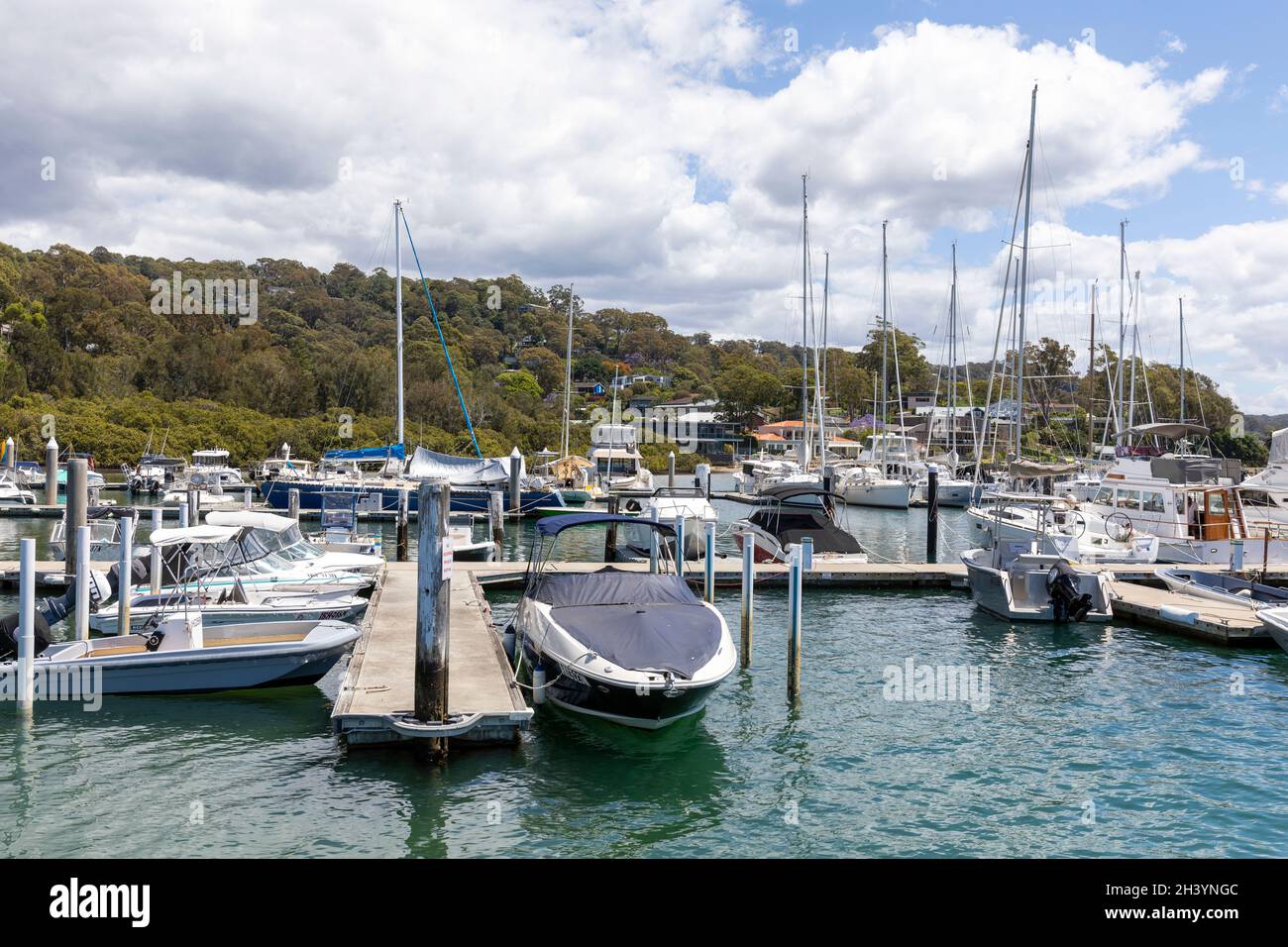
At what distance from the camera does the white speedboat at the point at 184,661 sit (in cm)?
1525

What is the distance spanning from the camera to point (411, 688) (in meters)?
13.8

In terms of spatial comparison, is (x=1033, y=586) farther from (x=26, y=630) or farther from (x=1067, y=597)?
(x=26, y=630)

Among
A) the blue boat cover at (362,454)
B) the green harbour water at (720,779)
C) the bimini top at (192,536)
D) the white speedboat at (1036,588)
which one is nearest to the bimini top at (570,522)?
the green harbour water at (720,779)

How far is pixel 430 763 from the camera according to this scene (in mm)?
12492

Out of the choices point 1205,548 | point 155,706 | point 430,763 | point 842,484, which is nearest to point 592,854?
point 430,763

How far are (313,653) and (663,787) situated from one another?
6.40 meters

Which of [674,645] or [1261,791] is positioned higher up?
[674,645]

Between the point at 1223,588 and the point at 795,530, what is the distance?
1130cm

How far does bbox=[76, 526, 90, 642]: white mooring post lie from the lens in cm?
1636

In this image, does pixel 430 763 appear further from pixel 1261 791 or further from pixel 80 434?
pixel 80 434

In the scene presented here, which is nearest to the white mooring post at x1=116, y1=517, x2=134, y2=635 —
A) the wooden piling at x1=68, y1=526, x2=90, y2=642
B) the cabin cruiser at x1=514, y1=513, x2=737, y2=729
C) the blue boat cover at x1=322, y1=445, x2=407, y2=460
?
the wooden piling at x1=68, y1=526, x2=90, y2=642
